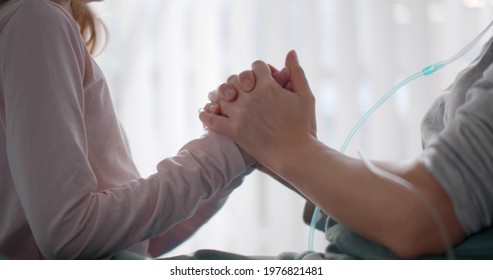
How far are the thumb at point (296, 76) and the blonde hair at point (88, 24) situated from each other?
459 mm

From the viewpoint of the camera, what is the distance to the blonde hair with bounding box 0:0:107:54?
119 cm

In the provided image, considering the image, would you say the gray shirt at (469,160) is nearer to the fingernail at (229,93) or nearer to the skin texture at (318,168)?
the skin texture at (318,168)

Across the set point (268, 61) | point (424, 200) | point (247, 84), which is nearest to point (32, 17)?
point (247, 84)

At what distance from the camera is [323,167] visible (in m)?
0.75

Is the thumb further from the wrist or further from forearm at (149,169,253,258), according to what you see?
forearm at (149,169,253,258)

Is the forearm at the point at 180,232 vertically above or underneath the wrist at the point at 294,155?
underneath

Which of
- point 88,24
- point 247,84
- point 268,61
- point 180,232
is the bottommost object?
point 180,232

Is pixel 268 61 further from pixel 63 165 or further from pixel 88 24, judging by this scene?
pixel 63 165

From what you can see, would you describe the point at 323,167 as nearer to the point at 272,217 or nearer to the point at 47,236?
the point at 47,236

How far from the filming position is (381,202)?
26.4 inches

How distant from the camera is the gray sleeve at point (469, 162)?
25.4 inches

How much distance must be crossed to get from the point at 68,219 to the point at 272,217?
4.63 ft

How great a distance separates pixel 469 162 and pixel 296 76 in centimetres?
36

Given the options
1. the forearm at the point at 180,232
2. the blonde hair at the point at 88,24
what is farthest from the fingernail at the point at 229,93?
the blonde hair at the point at 88,24
